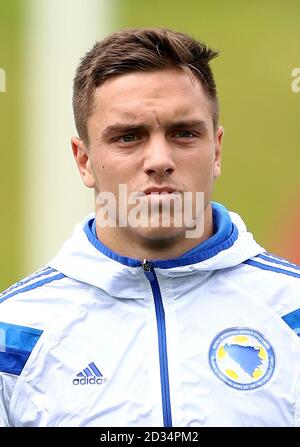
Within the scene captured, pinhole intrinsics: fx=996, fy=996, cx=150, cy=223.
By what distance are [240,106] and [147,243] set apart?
4.21 metres

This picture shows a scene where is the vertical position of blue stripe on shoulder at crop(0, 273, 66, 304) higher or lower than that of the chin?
lower

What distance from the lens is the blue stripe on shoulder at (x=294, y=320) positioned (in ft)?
8.20

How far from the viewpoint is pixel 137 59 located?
101 inches

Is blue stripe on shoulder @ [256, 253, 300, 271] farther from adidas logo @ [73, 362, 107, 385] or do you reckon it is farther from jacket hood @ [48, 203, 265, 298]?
adidas logo @ [73, 362, 107, 385]

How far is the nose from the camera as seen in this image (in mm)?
2457

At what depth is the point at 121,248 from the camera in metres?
2.62

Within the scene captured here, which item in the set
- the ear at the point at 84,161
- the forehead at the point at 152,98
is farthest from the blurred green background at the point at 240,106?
the forehead at the point at 152,98

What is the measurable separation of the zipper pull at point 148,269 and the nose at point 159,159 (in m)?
0.23

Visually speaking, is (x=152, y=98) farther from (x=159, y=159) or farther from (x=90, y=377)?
(x=90, y=377)

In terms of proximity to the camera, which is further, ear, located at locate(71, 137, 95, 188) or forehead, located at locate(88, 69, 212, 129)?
ear, located at locate(71, 137, 95, 188)

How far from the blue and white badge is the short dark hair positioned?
22.2 inches

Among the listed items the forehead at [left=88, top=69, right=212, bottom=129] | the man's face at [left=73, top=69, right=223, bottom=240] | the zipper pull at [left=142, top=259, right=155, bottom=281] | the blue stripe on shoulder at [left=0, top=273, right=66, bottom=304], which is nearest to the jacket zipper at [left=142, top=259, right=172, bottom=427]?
the zipper pull at [left=142, top=259, right=155, bottom=281]

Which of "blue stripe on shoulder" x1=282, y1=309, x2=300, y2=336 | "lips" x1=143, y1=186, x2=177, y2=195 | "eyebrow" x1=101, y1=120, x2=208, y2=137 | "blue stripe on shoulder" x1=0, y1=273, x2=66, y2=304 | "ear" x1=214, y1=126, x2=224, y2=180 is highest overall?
Answer: "eyebrow" x1=101, y1=120, x2=208, y2=137
